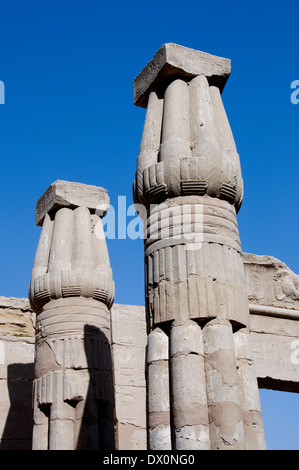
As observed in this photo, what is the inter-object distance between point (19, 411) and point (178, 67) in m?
7.95

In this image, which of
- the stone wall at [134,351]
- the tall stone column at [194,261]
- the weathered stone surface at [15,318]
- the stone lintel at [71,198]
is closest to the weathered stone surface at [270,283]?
the stone wall at [134,351]

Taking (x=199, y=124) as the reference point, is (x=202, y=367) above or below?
below

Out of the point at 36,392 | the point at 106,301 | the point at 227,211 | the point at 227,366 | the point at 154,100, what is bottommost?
the point at 227,366

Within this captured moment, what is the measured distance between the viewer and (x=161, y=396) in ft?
19.0

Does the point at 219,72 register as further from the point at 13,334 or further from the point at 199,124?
the point at 13,334

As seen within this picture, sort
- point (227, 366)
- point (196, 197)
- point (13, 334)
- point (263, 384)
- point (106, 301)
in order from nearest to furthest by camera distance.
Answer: point (227, 366) < point (196, 197) < point (263, 384) < point (106, 301) < point (13, 334)

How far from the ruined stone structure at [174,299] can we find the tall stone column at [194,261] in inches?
0.5

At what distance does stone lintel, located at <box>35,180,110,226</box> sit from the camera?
10672 millimetres

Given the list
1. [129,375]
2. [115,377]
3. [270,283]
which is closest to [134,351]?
A: [129,375]

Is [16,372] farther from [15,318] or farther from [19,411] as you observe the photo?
[15,318]

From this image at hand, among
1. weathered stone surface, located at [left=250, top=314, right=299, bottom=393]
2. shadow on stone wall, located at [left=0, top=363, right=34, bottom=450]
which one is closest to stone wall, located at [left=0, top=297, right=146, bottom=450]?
shadow on stone wall, located at [left=0, top=363, right=34, bottom=450]

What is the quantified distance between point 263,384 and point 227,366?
3890 mm

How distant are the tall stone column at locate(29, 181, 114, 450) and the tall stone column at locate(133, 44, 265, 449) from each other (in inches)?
127
